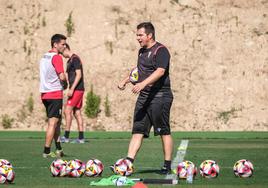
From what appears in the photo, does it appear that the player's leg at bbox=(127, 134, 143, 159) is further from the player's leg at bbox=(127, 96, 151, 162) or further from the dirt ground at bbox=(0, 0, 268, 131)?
the dirt ground at bbox=(0, 0, 268, 131)

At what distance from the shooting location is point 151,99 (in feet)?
39.6

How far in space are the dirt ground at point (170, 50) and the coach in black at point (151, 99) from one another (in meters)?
18.8

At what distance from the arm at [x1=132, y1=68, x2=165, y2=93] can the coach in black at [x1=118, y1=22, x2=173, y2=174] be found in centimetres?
22

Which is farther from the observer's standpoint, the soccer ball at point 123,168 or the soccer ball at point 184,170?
the soccer ball at point 123,168

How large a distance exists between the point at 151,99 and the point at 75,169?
1690 millimetres

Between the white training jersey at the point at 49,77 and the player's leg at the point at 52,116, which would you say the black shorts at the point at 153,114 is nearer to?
the player's leg at the point at 52,116

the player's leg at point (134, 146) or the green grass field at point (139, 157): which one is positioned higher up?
the player's leg at point (134, 146)

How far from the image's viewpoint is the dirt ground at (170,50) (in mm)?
31312

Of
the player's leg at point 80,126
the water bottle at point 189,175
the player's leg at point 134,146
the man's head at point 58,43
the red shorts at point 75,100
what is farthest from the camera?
the red shorts at point 75,100

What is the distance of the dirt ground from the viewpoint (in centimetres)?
3131

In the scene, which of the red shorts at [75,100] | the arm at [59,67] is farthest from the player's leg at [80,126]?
the arm at [59,67]

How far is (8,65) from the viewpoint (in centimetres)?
3294

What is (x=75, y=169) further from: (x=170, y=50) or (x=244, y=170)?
(x=170, y=50)

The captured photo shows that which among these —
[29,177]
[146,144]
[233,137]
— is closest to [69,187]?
[29,177]
